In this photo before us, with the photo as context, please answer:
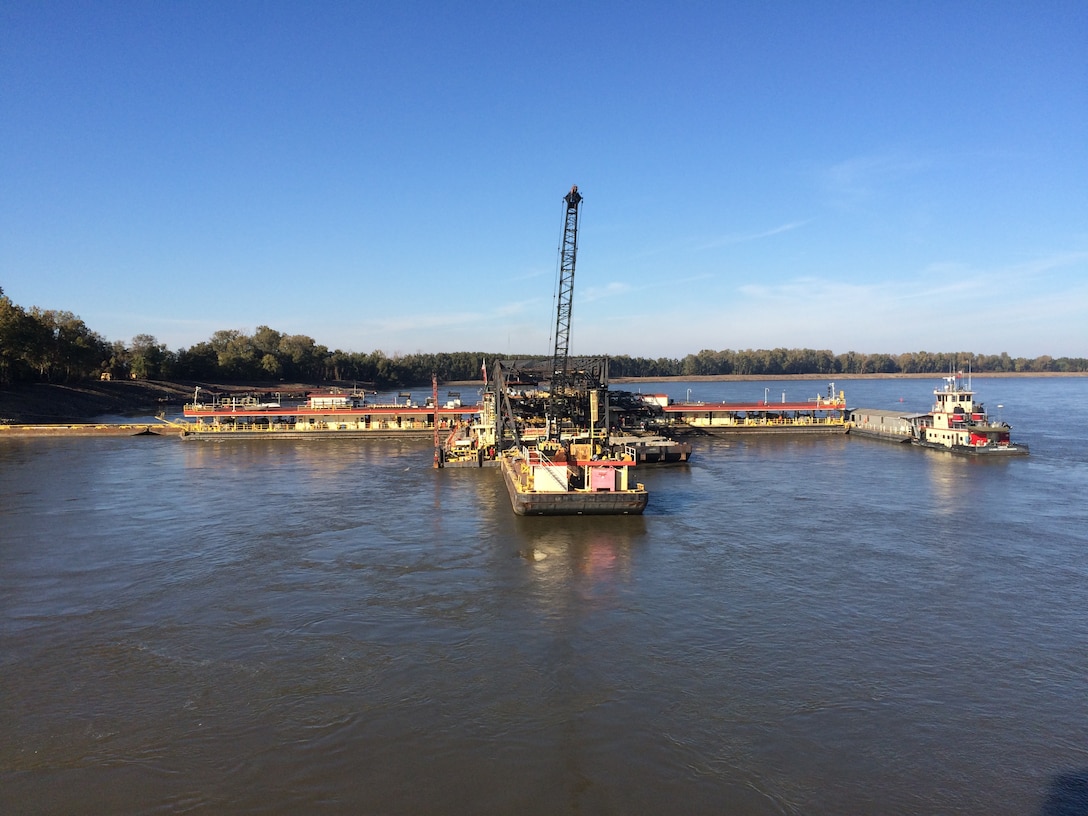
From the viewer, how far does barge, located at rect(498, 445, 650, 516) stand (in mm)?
36188

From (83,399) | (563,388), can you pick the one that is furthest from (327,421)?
(83,399)

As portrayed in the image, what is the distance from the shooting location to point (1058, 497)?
42.3 meters

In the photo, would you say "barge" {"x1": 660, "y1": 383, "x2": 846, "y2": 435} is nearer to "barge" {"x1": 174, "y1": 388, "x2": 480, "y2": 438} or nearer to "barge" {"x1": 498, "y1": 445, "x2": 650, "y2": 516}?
"barge" {"x1": 174, "y1": 388, "x2": 480, "y2": 438}

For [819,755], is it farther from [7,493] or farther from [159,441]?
[159,441]

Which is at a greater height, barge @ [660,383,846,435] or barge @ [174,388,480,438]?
barge @ [660,383,846,435]

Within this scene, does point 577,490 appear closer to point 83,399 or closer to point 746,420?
point 746,420

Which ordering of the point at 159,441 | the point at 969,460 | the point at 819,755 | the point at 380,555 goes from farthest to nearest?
the point at 159,441 → the point at 969,460 → the point at 380,555 → the point at 819,755

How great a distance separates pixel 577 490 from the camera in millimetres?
37250

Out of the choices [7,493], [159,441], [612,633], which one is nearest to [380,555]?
[612,633]

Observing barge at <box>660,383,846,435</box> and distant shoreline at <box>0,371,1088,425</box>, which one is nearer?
barge at <box>660,383,846,435</box>

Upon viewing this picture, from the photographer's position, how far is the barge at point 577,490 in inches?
1425

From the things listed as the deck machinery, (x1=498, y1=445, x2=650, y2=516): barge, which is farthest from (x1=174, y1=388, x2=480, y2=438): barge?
(x1=498, y1=445, x2=650, y2=516): barge

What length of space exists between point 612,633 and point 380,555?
1265 centimetres

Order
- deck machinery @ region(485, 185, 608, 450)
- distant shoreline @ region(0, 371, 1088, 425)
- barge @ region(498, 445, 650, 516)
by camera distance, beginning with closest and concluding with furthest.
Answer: barge @ region(498, 445, 650, 516) < deck machinery @ region(485, 185, 608, 450) < distant shoreline @ region(0, 371, 1088, 425)
